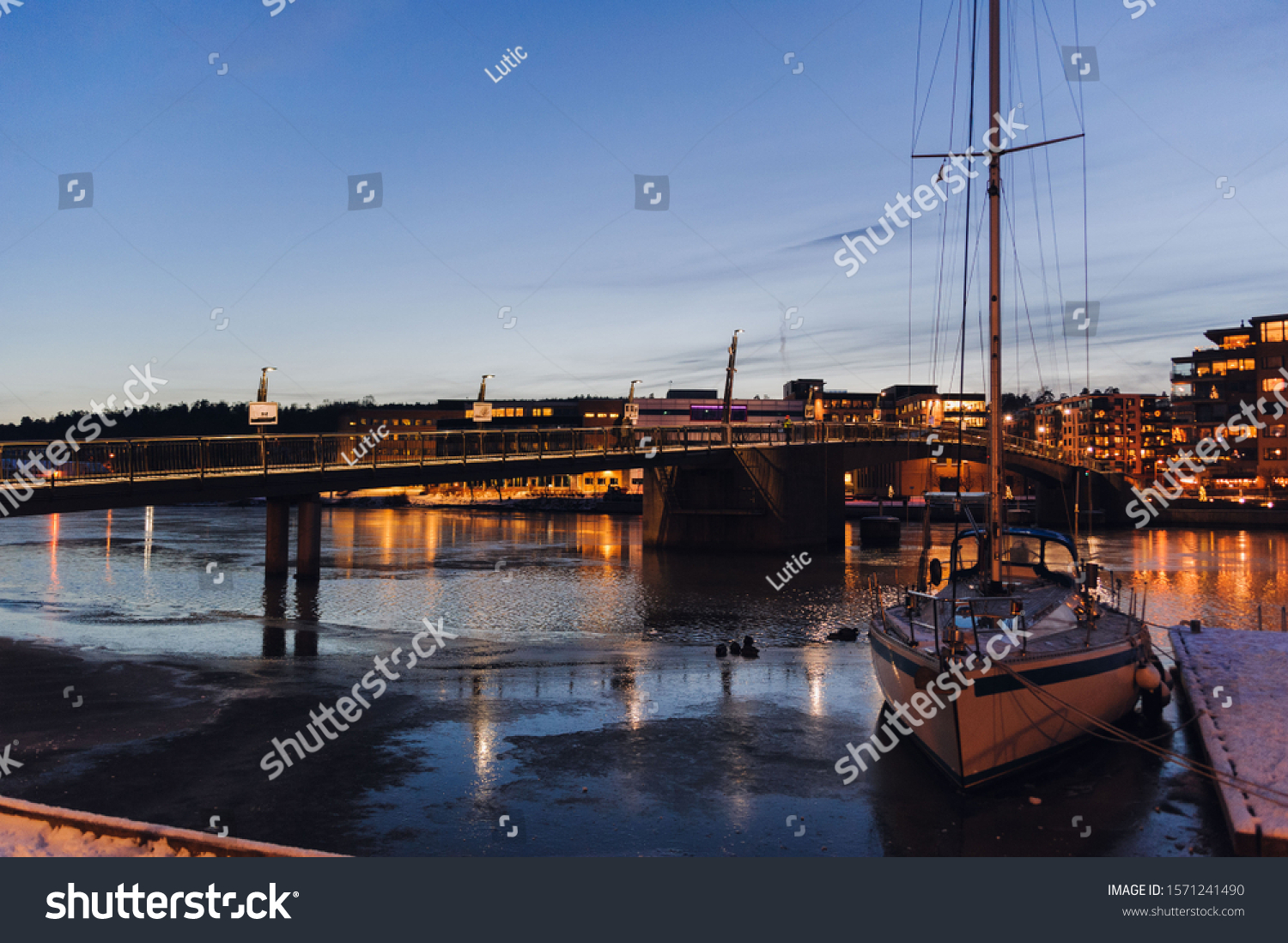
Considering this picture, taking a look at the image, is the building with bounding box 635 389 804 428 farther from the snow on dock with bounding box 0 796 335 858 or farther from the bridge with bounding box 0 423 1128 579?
the snow on dock with bounding box 0 796 335 858

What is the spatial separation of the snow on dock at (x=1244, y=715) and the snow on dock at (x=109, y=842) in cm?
1085

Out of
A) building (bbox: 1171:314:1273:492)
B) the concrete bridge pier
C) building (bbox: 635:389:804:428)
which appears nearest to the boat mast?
the concrete bridge pier

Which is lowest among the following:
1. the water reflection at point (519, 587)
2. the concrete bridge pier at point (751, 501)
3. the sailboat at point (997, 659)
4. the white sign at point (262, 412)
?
the water reflection at point (519, 587)

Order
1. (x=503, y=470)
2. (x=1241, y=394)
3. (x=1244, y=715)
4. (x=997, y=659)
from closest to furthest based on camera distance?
(x=997, y=659) → (x=1244, y=715) → (x=503, y=470) → (x=1241, y=394)

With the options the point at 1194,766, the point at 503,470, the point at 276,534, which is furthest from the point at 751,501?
the point at 1194,766

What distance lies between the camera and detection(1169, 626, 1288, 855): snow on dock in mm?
11516

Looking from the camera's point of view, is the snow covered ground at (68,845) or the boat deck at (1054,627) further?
the boat deck at (1054,627)

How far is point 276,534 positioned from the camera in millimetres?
44531

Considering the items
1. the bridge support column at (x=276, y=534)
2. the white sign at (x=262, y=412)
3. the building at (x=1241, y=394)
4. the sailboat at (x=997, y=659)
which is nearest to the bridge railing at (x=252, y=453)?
the white sign at (x=262, y=412)

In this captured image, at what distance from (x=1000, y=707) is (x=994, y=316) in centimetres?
933

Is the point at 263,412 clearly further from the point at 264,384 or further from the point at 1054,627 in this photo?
the point at 1054,627

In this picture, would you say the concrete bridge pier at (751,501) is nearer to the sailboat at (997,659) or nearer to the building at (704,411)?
the sailboat at (997,659)

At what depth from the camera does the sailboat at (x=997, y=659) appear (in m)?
14.5

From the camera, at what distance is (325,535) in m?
88.7
